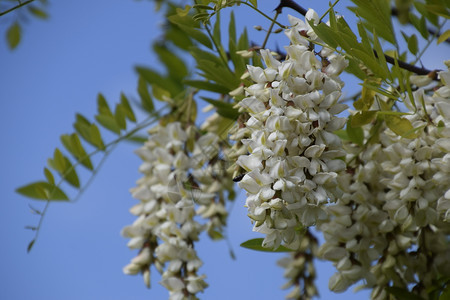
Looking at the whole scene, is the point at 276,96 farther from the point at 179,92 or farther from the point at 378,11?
the point at 179,92

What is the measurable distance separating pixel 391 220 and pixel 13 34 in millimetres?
1057

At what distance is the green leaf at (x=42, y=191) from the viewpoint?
3.08 ft

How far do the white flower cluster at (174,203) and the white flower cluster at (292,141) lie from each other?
32cm

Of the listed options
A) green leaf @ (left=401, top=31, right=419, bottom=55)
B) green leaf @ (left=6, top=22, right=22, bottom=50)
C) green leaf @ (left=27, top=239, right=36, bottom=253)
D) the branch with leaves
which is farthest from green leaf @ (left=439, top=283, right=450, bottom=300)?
green leaf @ (left=6, top=22, right=22, bottom=50)

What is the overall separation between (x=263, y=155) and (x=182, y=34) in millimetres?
643

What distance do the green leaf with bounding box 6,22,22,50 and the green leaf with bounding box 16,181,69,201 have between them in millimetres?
572

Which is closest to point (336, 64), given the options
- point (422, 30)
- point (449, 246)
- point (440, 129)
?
point (440, 129)

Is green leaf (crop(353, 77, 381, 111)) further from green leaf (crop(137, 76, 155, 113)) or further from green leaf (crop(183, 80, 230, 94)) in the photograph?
green leaf (crop(137, 76, 155, 113))

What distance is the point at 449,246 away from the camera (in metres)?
0.86

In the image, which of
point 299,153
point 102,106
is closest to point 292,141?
point 299,153

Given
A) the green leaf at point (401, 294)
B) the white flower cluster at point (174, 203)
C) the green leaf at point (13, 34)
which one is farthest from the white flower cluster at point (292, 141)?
the green leaf at point (13, 34)

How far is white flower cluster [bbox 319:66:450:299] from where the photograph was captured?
0.73 m

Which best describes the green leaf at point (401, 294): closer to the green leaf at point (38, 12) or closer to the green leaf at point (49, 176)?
the green leaf at point (49, 176)

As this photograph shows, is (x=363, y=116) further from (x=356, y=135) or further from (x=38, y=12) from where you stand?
(x=38, y=12)
